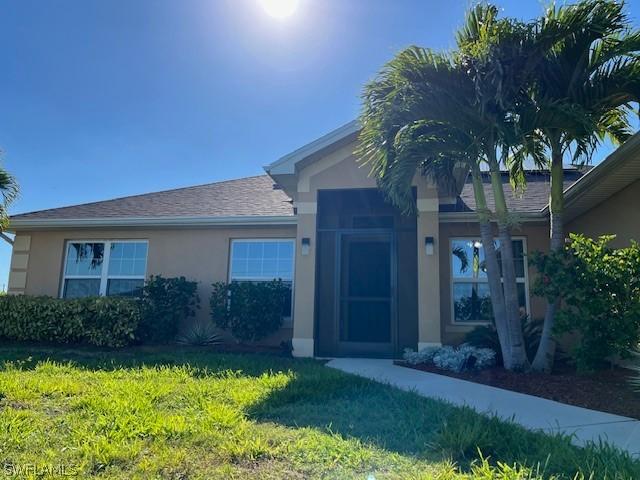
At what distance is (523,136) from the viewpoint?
682 centimetres

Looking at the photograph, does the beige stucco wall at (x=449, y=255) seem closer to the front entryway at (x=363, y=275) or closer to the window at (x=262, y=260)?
the front entryway at (x=363, y=275)

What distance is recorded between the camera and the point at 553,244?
24.4 feet

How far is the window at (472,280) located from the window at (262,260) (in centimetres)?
400

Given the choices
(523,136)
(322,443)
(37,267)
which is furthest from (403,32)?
(37,267)

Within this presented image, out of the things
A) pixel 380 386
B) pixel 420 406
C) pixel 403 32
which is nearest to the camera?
pixel 420 406

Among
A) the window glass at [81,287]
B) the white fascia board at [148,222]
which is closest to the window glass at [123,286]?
the window glass at [81,287]

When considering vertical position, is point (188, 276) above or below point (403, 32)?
below

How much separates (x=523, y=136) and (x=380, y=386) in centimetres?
428

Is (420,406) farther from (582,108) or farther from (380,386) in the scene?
(582,108)

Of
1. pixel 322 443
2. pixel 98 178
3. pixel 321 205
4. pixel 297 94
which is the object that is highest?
pixel 297 94

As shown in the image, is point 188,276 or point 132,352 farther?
point 188,276

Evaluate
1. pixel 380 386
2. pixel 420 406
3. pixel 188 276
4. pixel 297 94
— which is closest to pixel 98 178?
pixel 188 276

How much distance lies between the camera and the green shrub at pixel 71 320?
10086 millimetres

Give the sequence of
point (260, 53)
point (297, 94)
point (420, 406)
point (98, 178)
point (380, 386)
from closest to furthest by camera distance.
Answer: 1. point (420, 406)
2. point (380, 386)
3. point (260, 53)
4. point (297, 94)
5. point (98, 178)
